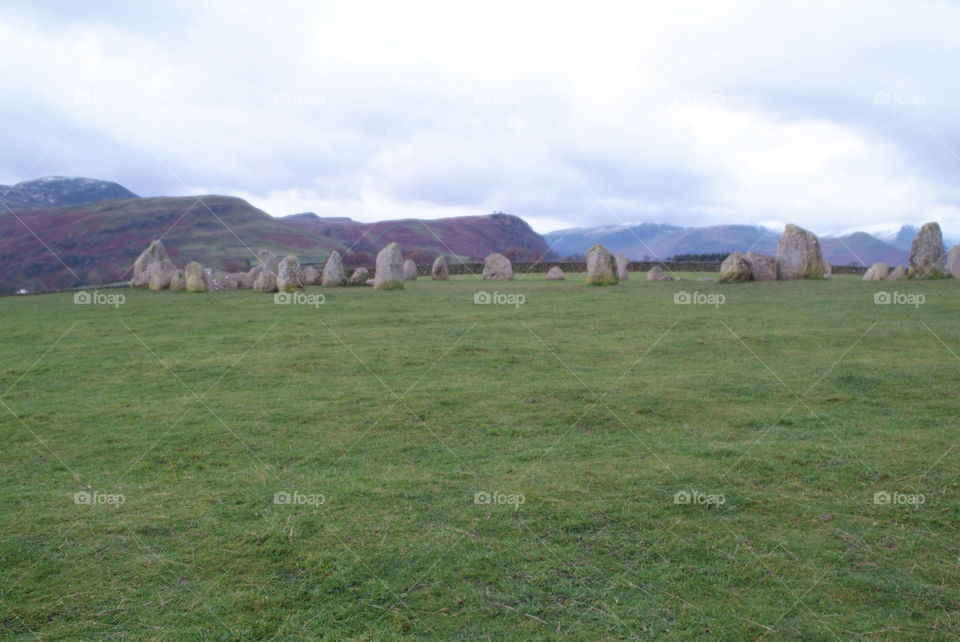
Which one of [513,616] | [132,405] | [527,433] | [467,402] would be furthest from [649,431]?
[132,405]

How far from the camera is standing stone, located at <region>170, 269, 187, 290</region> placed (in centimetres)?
2658

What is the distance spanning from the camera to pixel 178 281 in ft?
87.5

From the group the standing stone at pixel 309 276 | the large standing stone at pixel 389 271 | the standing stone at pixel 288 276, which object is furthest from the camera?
the standing stone at pixel 309 276

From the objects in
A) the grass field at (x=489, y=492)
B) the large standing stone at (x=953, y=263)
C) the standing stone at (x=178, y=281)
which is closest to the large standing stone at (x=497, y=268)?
the standing stone at (x=178, y=281)

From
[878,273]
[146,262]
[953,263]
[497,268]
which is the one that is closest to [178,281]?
[146,262]

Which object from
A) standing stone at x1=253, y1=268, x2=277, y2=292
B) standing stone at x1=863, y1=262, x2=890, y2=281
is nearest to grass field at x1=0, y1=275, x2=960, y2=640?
standing stone at x1=253, y1=268, x2=277, y2=292

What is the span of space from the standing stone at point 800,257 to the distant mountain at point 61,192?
125430 millimetres

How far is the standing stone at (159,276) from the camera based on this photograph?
27266mm

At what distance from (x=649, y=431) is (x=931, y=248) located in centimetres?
2042

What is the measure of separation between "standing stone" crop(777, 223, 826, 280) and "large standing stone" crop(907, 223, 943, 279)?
2.88 meters

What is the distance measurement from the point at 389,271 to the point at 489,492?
65.0ft

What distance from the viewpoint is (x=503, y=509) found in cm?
520

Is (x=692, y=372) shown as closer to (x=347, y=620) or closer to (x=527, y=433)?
(x=527, y=433)

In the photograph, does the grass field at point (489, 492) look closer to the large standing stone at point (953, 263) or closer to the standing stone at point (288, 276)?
the standing stone at point (288, 276)
